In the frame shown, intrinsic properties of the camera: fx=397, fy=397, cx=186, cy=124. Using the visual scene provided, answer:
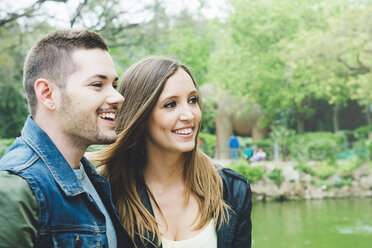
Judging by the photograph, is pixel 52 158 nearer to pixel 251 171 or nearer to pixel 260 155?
pixel 251 171

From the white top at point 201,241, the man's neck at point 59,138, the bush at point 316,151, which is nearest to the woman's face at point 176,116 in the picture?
the white top at point 201,241

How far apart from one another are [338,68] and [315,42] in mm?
1940

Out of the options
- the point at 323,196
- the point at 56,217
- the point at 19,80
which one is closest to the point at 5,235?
the point at 56,217

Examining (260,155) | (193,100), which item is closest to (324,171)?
(260,155)

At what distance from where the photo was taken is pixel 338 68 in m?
16.7

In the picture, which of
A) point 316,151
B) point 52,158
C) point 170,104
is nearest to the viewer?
point 52,158

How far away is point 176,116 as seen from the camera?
237cm

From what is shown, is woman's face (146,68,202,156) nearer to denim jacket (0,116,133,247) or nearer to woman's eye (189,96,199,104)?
woman's eye (189,96,199,104)

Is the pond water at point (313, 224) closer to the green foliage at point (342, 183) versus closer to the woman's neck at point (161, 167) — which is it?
the green foliage at point (342, 183)

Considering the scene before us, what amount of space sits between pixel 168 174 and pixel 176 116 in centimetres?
48

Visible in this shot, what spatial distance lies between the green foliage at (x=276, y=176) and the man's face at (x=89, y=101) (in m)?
13.5

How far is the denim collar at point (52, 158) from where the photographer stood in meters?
1.58

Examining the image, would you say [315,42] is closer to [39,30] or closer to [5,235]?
[39,30]

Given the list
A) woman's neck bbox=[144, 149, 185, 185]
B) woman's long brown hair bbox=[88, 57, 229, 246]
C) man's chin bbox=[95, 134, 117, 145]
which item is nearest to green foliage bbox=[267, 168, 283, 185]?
woman's long brown hair bbox=[88, 57, 229, 246]
